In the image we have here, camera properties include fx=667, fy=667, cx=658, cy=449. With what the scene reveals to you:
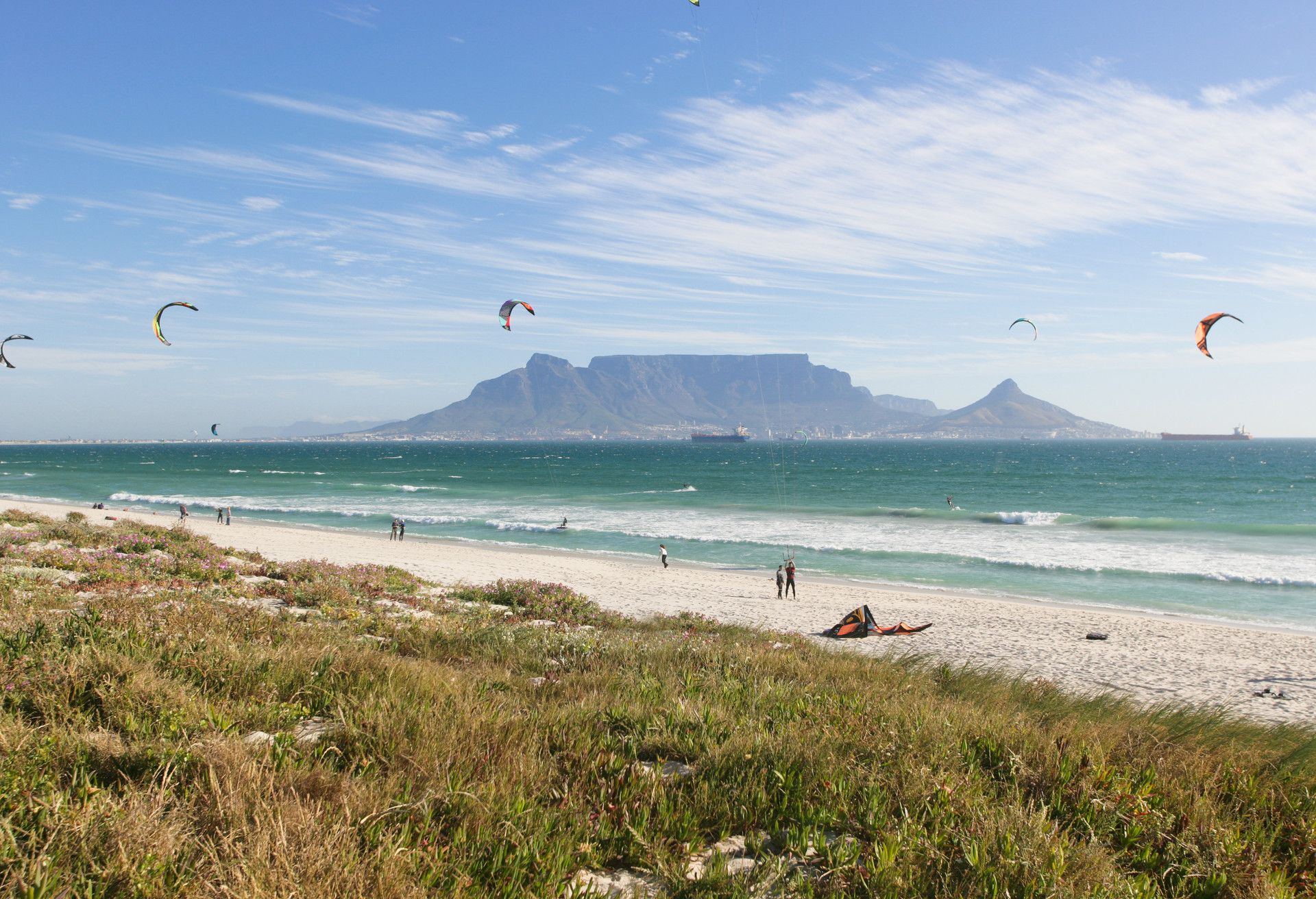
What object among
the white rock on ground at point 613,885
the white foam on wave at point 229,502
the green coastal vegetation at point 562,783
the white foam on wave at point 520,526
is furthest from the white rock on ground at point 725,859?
the white foam on wave at point 229,502

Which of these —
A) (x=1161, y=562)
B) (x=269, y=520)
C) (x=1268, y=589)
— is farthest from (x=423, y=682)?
(x=269, y=520)

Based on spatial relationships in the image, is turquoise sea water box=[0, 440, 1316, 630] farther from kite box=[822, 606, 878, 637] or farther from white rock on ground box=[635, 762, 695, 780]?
white rock on ground box=[635, 762, 695, 780]

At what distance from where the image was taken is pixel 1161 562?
2927 cm

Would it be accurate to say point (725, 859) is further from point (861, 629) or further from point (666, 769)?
point (861, 629)

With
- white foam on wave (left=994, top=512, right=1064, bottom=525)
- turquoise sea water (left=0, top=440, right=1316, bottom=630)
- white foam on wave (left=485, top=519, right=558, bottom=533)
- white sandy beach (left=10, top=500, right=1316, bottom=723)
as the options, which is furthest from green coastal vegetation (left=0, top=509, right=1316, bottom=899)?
white foam on wave (left=994, top=512, right=1064, bottom=525)

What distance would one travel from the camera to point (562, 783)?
383 centimetres

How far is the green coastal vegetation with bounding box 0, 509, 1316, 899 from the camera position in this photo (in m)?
2.77

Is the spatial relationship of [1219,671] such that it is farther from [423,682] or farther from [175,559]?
[175,559]

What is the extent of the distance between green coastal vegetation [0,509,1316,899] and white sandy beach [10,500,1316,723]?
19.0ft

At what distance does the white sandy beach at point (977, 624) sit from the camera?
43.0 feet

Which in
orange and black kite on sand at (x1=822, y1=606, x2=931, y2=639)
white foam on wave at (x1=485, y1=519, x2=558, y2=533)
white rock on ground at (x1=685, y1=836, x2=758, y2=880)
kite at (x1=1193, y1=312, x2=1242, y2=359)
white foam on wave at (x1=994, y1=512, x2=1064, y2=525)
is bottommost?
white foam on wave at (x1=485, y1=519, x2=558, y2=533)

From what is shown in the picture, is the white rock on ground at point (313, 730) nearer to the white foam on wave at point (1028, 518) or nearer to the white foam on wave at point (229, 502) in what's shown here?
the white foam on wave at point (229, 502)

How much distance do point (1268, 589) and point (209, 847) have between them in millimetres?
32188

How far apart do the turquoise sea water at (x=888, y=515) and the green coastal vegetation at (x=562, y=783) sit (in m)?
21.4
